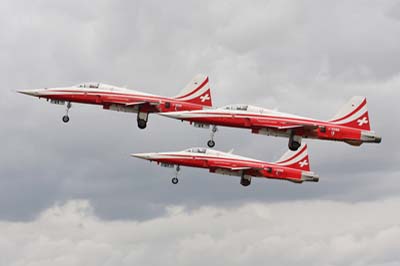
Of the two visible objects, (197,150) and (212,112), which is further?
(197,150)

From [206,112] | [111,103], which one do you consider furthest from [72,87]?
[206,112]

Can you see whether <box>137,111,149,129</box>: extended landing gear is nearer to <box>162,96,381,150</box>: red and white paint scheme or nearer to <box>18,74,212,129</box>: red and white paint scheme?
<box>18,74,212,129</box>: red and white paint scheme

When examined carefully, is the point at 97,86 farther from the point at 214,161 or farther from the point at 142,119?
the point at 214,161

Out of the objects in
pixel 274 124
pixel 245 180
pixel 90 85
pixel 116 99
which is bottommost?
pixel 245 180

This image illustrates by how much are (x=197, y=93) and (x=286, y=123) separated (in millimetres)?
13784

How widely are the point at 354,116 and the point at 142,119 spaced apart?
95.8ft

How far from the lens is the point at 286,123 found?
17375 cm

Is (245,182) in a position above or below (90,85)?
below

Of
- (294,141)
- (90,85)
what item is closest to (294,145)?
(294,141)

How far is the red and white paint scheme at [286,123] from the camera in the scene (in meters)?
173

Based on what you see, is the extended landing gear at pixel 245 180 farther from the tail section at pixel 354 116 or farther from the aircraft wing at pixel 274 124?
the tail section at pixel 354 116

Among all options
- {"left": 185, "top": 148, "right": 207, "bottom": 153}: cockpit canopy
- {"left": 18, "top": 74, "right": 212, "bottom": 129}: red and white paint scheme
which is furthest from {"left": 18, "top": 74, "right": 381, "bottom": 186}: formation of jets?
{"left": 185, "top": 148, "right": 207, "bottom": 153}: cockpit canopy

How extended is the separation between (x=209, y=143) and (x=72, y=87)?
2138cm

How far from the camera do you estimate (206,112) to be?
17425 centimetres
